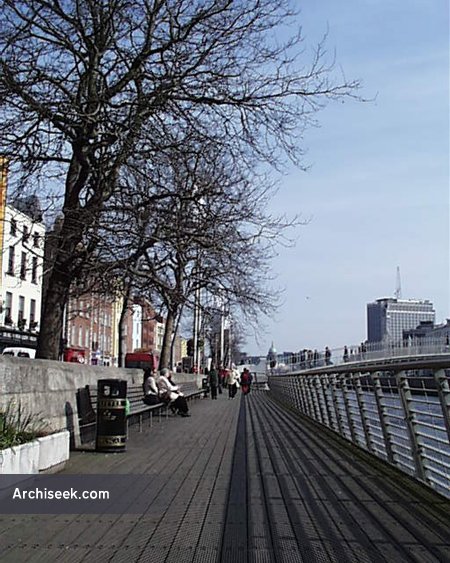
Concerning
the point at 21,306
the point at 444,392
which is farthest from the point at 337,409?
the point at 21,306

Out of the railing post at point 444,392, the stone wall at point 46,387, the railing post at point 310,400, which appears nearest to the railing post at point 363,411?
the stone wall at point 46,387

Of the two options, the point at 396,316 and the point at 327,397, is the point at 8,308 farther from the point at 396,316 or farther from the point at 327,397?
the point at 396,316

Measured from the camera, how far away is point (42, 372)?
11305 millimetres

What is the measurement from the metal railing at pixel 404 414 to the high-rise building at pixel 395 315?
83851 mm

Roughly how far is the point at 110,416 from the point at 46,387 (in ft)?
4.63

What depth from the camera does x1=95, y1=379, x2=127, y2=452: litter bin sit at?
488 inches

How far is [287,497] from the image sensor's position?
27.9 feet

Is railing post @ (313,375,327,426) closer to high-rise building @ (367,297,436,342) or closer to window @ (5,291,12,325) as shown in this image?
window @ (5,291,12,325)

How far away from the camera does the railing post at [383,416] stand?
1092 cm

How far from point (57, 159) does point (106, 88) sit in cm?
176

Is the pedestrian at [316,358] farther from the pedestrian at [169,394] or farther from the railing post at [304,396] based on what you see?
the pedestrian at [169,394]

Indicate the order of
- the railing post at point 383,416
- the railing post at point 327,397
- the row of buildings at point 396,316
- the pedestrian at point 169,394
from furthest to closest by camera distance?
the row of buildings at point 396,316 → the pedestrian at point 169,394 → the railing post at point 327,397 → the railing post at point 383,416

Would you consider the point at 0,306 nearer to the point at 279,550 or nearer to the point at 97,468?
the point at 97,468

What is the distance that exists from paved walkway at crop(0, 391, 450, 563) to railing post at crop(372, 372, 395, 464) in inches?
11.4
